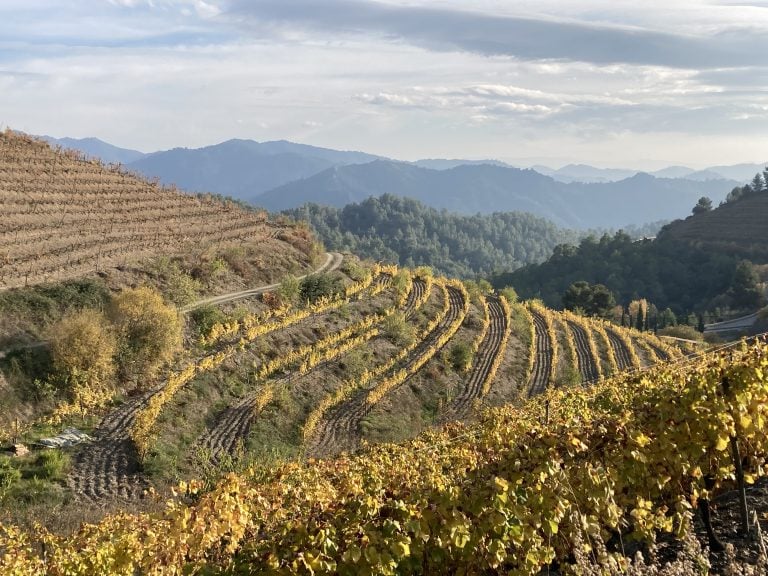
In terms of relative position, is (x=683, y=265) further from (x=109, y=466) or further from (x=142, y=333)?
(x=109, y=466)

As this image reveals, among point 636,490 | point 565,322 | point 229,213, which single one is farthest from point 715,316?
point 636,490

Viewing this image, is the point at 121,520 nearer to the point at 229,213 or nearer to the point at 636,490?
the point at 636,490

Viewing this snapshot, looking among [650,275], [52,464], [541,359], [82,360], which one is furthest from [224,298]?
[650,275]

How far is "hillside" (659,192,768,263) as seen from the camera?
393 ft

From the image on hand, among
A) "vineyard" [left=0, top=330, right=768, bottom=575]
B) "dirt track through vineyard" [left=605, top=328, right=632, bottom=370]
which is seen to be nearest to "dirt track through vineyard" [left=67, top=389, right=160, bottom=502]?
"vineyard" [left=0, top=330, right=768, bottom=575]

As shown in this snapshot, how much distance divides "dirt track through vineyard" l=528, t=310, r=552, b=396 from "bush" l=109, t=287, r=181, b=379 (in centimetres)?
2284

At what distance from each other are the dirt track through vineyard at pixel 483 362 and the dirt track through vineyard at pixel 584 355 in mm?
6409

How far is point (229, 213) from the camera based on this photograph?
56.2 m

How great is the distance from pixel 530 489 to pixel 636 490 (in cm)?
242

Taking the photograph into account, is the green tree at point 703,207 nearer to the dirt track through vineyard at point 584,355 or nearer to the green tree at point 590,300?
the green tree at point 590,300

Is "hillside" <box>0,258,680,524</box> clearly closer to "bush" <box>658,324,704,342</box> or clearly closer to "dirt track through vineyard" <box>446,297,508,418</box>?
"dirt track through vineyard" <box>446,297,508,418</box>

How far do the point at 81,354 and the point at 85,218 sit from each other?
2062cm

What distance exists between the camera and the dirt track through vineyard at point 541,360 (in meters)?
38.7

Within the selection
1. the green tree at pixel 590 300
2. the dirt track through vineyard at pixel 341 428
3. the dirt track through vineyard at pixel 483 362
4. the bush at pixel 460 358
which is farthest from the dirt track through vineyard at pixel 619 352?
the dirt track through vineyard at pixel 341 428
